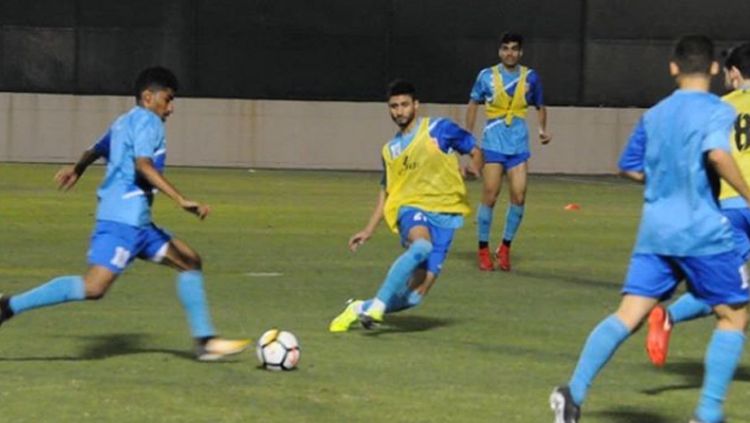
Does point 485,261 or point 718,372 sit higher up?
point 718,372

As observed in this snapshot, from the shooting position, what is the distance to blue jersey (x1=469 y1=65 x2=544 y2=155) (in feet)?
57.2

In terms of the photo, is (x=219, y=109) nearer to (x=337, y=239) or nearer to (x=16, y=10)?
(x=16, y=10)

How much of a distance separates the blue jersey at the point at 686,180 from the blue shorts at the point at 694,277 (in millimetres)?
49

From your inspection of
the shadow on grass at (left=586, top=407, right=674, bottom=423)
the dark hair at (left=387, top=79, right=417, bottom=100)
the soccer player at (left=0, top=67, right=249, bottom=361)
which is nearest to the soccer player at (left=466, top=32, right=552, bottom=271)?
the dark hair at (left=387, top=79, right=417, bottom=100)

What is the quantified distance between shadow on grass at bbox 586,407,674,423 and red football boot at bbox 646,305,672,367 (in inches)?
28.9

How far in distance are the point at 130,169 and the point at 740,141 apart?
3.30 m

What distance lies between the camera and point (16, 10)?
32656 millimetres

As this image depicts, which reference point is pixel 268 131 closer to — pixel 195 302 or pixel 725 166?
pixel 195 302

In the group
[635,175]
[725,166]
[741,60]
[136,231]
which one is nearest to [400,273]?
[136,231]

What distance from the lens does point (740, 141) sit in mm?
10750

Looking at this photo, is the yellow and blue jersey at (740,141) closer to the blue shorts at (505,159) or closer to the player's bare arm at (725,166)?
the player's bare arm at (725,166)

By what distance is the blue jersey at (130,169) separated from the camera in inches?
Answer: 416

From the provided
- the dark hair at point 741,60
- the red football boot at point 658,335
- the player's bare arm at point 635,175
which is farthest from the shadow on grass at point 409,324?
the player's bare arm at point 635,175

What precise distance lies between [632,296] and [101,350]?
3.78m
